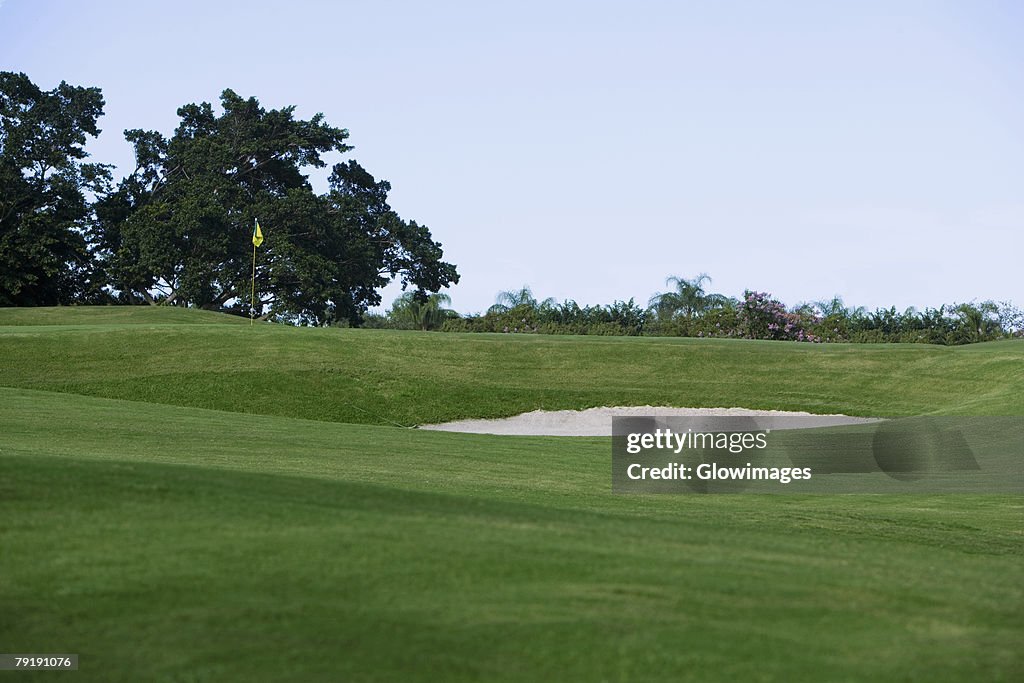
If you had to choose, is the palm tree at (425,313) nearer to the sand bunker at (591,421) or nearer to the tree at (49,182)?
the tree at (49,182)

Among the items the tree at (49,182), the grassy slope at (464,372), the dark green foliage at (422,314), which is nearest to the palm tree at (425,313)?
the dark green foliage at (422,314)

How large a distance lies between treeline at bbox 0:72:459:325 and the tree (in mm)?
65

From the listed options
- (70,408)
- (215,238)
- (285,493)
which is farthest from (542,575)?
(215,238)

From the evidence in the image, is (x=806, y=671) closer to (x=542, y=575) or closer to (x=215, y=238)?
(x=542, y=575)

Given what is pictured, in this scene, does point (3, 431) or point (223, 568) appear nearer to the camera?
point (223, 568)

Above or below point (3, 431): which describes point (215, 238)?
above

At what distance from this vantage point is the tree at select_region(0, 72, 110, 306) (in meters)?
52.3

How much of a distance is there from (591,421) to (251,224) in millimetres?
33245

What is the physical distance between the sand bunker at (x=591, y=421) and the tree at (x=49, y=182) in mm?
33258

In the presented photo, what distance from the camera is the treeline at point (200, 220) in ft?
175

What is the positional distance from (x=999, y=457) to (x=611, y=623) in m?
14.7

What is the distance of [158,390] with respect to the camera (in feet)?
85.8

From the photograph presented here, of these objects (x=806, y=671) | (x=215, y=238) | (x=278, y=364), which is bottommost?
(x=806, y=671)

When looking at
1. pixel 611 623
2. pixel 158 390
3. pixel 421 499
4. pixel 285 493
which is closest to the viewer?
pixel 611 623
